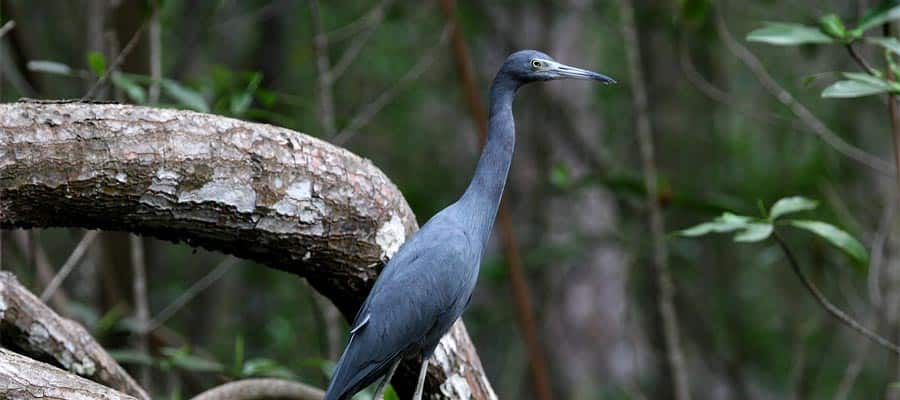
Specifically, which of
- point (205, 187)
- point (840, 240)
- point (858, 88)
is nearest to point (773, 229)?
point (840, 240)

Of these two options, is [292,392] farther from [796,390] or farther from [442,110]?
[442,110]

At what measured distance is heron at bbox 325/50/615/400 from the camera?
255 centimetres

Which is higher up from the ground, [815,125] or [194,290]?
[194,290]

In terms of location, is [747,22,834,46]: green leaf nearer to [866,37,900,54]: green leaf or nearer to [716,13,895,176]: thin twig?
[866,37,900,54]: green leaf

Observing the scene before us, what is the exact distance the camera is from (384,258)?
2615 mm

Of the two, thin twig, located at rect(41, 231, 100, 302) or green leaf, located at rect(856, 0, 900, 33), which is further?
thin twig, located at rect(41, 231, 100, 302)

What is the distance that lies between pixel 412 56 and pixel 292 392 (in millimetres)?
4883

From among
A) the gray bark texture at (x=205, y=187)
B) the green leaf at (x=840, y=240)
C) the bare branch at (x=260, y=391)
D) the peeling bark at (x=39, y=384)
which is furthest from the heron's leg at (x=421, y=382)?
the green leaf at (x=840, y=240)

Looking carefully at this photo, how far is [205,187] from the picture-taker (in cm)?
227

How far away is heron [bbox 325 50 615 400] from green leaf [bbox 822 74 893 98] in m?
0.96

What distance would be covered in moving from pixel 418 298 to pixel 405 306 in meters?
0.04

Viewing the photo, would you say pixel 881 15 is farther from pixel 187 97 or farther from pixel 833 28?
pixel 187 97

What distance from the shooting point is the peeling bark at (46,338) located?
2.56 meters

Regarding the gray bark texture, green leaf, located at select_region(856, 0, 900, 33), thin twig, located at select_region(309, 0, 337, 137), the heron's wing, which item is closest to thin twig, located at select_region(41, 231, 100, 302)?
Result: thin twig, located at select_region(309, 0, 337, 137)
